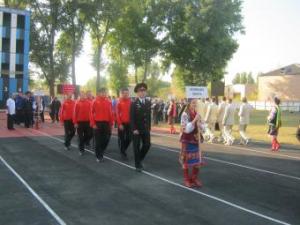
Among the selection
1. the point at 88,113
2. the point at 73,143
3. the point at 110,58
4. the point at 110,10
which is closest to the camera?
the point at 88,113

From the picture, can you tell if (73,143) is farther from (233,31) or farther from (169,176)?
(233,31)

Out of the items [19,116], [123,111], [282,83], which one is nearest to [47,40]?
[19,116]

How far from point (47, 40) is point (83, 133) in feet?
135

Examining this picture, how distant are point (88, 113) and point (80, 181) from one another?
5.26 metres

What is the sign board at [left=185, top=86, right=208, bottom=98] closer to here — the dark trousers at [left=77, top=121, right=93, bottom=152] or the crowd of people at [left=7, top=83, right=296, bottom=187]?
the crowd of people at [left=7, top=83, right=296, bottom=187]

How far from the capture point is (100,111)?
45.6 feet

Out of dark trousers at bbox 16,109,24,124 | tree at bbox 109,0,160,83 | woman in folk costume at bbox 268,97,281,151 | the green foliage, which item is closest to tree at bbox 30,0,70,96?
the green foliage

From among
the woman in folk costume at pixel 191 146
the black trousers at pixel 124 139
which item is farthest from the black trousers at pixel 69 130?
the woman in folk costume at pixel 191 146

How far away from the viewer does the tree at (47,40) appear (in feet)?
168

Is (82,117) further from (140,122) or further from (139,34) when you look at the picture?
(139,34)

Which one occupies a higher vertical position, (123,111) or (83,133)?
→ (123,111)

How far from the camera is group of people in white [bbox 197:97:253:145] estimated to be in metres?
20.2

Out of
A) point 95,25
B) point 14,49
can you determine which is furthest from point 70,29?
point 14,49

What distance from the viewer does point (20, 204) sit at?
827 centimetres
